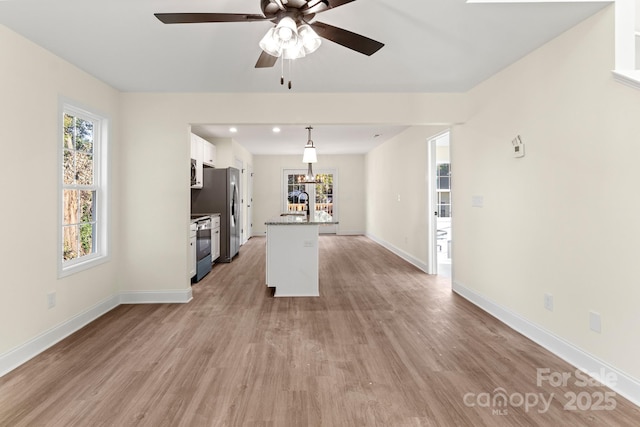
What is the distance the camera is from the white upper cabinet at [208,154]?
5922 mm

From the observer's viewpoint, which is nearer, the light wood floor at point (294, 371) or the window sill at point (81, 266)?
the light wood floor at point (294, 371)

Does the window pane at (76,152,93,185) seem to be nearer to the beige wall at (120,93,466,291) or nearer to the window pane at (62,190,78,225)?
the window pane at (62,190,78,225)

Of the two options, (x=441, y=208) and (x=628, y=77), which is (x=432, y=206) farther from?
(x=628, y=77)

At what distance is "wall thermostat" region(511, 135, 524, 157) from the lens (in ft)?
9.62

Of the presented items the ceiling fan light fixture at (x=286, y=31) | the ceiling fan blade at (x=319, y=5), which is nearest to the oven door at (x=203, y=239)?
the ceiling fan light fixture at (x=286, y=31)

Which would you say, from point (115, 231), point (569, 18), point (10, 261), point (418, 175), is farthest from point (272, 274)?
point (569, 18)

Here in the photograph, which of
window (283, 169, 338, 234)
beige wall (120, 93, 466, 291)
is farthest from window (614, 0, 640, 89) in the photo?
window (283, 169, 338, 234)

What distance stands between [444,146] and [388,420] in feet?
23.1

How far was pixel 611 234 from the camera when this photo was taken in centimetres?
214

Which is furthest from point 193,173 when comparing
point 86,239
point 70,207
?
point 70,207

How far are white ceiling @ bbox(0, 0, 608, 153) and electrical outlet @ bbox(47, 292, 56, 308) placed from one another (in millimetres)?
2003

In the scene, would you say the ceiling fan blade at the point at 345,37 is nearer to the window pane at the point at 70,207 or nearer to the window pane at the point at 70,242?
the window pane at the point at 70,207

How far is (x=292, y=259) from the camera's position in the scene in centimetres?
417

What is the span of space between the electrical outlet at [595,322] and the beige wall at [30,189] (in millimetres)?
4067
